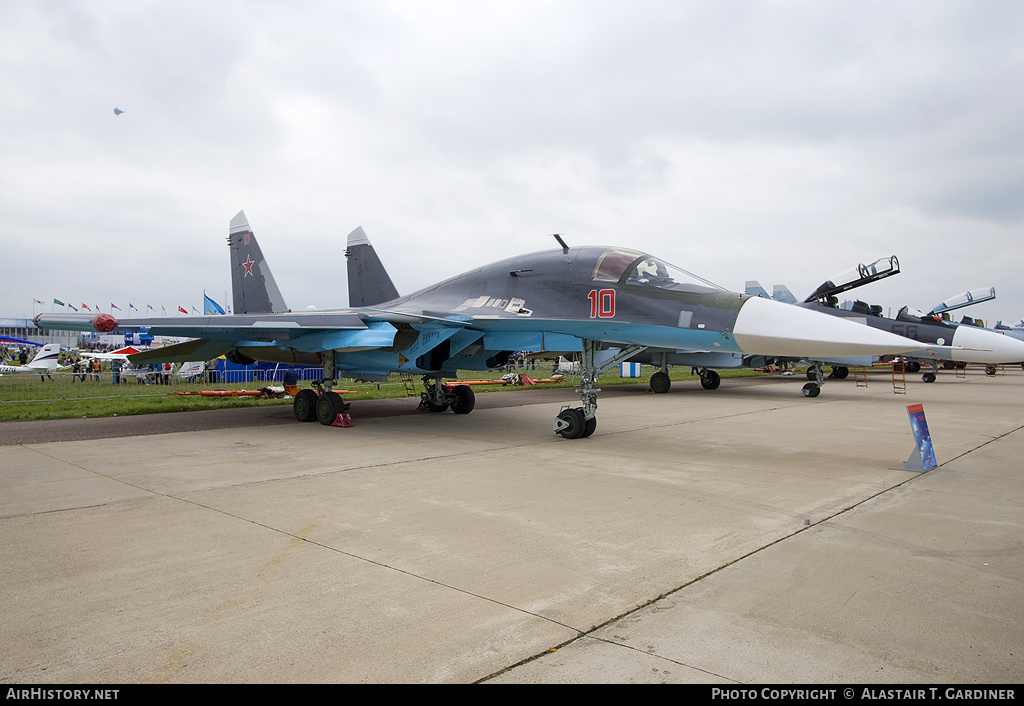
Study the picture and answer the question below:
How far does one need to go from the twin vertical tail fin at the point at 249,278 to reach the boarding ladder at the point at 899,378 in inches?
646

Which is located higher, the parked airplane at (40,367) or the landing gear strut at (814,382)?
the parked airplane at (40,367)

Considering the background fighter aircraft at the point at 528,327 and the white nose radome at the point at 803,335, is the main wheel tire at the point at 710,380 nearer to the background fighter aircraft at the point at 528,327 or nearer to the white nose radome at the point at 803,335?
the background fighter aircraft at the point at 528,327

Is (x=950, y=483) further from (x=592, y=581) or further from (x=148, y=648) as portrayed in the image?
(x=148, y=648)

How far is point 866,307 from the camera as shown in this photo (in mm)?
21469

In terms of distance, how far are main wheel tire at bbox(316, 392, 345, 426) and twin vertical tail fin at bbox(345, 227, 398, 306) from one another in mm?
3642

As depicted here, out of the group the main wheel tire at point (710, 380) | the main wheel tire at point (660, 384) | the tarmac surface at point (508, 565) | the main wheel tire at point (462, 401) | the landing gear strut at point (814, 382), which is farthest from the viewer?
the main wheel tire at point (710, 380)

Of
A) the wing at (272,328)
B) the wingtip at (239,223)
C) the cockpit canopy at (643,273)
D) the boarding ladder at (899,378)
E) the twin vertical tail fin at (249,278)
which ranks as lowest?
the boarding ladder at (899,378)

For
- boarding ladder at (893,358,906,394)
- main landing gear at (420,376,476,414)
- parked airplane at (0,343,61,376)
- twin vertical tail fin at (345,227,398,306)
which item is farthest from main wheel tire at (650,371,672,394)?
parked airplane at (0,343,61,376)

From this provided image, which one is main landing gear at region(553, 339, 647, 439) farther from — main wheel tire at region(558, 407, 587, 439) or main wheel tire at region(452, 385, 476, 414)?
main wheel tire at region(452, 385, 476, 414)

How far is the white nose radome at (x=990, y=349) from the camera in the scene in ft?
60.9

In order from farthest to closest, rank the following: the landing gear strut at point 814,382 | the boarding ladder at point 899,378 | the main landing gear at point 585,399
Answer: the boarding ladder at point 899,378 < the landing gear strut at point 814,382 < the main landing gear at point 585,399

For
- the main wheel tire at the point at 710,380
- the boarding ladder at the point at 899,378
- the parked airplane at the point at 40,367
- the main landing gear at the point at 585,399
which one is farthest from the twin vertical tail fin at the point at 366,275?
the parked airplane at the point at 40,367

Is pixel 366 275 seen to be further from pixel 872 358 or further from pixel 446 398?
pixel 872 358
